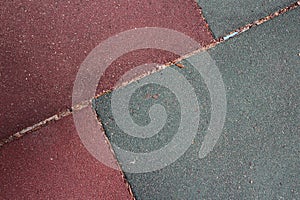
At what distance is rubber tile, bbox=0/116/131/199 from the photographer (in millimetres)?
2258

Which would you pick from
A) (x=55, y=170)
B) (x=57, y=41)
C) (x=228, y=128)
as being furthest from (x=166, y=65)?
(x=55, y=170)

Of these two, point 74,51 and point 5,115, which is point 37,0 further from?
point 5,115

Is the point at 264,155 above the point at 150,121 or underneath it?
underneath

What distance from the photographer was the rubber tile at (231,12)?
Result: 2484 millimetres

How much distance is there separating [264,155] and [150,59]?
2.86 feet

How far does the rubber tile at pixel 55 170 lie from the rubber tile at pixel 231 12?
1043mm

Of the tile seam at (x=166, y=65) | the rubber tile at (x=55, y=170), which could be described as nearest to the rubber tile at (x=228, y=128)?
the tile seam at (x=166, y=65)

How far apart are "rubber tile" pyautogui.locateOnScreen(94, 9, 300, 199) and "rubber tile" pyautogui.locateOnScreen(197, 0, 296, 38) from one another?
3.4 inches

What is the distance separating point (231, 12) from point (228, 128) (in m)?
0.71

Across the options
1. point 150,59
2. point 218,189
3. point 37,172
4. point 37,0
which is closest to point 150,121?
point 150,59

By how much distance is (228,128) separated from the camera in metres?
2.39

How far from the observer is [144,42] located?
2.42m

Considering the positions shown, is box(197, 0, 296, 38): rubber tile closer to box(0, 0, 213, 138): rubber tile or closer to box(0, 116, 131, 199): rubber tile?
box(0, 0, 213, 138): rubber tile

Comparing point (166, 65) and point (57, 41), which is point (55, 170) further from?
point (166, 65)
